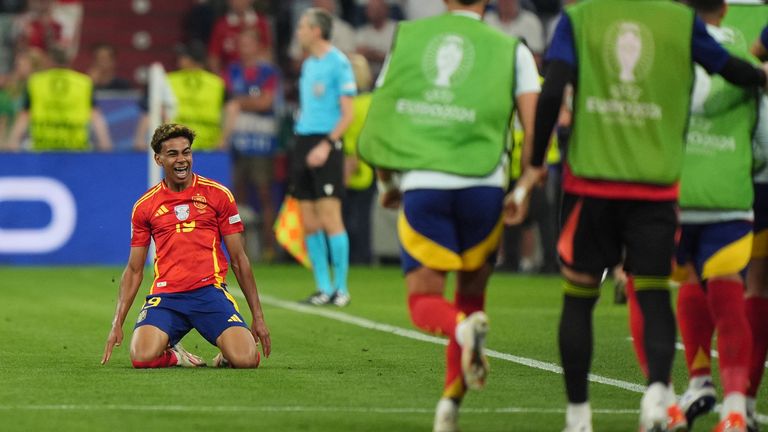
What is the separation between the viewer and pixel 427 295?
22.9ft

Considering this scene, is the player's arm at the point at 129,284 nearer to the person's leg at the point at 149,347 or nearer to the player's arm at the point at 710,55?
the person's leg at the point at 149,347

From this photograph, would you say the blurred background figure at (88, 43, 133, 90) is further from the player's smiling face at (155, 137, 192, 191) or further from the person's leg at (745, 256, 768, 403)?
the person's leg at (745, 256, 768, 403)

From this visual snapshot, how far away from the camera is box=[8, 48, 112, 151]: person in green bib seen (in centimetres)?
1930

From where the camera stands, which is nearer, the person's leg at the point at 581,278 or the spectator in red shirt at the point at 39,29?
the person's leg at the point at 581,278

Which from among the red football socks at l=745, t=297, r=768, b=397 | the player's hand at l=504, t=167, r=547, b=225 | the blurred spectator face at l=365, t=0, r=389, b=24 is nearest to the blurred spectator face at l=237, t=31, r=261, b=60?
the blurred spectator face at l=365, t=0, r=389, b=24

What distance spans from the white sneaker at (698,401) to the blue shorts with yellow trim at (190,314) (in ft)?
9.69

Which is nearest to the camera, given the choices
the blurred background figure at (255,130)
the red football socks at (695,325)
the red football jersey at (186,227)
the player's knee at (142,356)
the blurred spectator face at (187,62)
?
the red football socks at (695,325)

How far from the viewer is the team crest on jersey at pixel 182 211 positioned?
9.63 m

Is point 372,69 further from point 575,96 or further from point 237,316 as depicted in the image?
point 575,96

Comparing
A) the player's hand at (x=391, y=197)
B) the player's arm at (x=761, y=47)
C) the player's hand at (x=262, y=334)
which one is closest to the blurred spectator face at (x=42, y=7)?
the player's hand at (x=262, y=334)

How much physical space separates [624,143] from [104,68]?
15.0 meters

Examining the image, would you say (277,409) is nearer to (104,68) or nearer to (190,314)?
(190,314)

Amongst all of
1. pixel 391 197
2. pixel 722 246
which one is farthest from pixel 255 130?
pixel 722 246

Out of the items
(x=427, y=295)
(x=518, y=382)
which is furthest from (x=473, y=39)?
(x=518, y=382)
